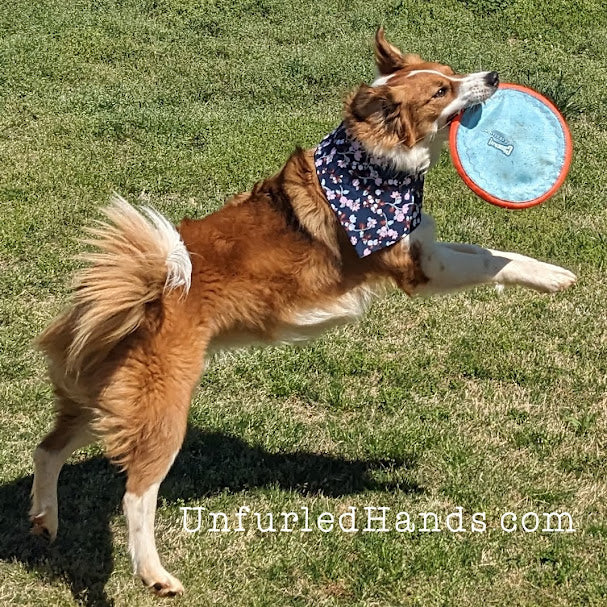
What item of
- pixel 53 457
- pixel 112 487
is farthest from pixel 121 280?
pixel 112 487

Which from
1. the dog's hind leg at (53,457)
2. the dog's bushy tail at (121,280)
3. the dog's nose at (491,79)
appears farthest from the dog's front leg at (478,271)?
the dog's hind leg at (53,457)

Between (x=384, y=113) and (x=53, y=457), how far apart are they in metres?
2.41


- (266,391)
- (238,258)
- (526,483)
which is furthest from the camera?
(266,391)

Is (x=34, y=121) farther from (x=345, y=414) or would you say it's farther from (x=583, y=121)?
(x=583, y=121)

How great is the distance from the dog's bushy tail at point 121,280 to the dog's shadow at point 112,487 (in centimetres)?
102

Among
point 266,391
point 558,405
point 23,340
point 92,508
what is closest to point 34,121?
point 23,340

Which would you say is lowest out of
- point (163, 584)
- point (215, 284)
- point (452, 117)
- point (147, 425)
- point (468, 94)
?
point (163, 584)

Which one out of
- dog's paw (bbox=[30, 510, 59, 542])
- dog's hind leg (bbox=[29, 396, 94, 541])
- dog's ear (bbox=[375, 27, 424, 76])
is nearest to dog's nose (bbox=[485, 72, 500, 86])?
dog's ear (bbox=[375, 27, 424, 76])

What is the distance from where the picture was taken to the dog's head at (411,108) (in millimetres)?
4188

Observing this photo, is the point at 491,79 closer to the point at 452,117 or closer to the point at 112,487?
the point at 452,117

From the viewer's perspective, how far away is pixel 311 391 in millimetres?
5395

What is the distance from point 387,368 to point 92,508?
6.96ft

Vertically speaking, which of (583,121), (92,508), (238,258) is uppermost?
(238,258)

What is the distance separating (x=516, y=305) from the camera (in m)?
6.24
